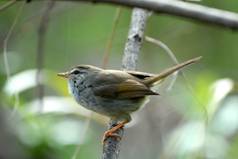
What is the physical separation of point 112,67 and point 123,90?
2972 mm

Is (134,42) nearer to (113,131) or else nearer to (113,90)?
(113,90)

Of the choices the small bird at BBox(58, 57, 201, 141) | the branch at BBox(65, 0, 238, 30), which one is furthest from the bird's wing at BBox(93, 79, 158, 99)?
the branch at BBox(65, 0, 238, 30)

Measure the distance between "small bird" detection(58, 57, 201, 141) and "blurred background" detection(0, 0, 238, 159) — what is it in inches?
4.4

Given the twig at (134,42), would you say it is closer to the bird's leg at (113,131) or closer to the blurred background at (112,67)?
the bird's leg at (113,131)

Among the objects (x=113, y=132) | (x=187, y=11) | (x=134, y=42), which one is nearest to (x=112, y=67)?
(x=134, y=42)

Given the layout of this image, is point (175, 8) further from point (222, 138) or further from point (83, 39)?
point (83, 39)

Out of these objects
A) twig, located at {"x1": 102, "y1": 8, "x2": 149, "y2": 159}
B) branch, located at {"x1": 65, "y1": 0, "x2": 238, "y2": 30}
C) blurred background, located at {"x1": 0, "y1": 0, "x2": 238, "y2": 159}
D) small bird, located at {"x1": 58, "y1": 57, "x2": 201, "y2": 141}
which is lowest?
blurred background, located at {"x1": 0, "y1": 0, "x2": 238, "y2": 159}

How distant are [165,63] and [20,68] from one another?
5.52ft

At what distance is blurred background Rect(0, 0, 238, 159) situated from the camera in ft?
12.4

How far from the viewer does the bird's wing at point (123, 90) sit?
3383 millimetres

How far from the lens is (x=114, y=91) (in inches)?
140

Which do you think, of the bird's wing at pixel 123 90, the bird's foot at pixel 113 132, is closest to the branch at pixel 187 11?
the bird's foot at pixel 113 132

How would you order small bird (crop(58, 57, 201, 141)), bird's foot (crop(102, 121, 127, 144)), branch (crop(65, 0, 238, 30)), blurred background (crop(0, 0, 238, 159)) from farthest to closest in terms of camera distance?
1. blurred background (crop(0, 0, 238, 159))
2. small bird (crop(58, 57, 201, 141))
3. bird's foot (crop(102, 121, 127, 144))
4. branch (crop(65, 0, 238, 30))

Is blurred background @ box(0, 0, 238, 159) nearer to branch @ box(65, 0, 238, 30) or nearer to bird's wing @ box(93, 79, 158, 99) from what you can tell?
bird's wing @ box(93, 79, 158, 99)
